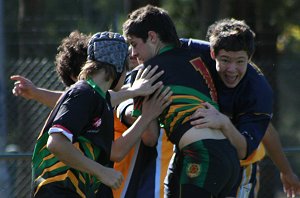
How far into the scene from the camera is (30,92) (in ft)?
18.0

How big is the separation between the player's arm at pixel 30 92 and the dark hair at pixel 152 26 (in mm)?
749

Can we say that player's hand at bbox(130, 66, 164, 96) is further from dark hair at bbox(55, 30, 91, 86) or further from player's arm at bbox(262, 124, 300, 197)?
player's arm at bbox(262, 124, 300, 197)

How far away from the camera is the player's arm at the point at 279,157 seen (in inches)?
237

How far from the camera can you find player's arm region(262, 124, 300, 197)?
6.03 m

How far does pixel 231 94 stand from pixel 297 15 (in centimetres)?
756

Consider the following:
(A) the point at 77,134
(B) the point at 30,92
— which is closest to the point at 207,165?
(A) the point at 77,134

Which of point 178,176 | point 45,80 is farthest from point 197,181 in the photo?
point 45,80

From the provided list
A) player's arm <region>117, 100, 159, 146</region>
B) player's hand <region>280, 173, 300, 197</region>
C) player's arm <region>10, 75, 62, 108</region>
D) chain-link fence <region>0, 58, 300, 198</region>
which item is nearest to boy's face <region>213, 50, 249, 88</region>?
player's arm <region>117, 100, 159, 146</region>

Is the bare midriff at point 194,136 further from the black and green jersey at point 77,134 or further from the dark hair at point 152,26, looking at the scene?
the dark hair at point 152,26

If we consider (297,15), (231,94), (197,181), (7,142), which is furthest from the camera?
(297,15)

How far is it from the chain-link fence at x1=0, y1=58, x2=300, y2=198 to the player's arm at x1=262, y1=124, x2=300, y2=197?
1327mm

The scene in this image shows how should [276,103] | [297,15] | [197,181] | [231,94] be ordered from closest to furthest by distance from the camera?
[197,181] < [231,94] < [276,103] < [297,15]

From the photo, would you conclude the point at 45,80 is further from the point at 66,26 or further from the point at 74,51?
the point at 74,51

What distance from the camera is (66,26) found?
25.8 ft
